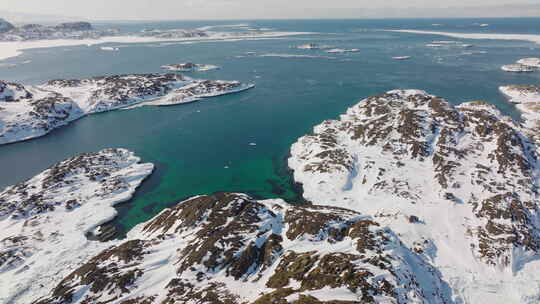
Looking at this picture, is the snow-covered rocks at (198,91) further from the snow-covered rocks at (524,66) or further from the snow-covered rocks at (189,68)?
the snow-covered rocks at (524,66)

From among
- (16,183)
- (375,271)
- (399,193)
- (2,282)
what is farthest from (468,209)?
(16,183)

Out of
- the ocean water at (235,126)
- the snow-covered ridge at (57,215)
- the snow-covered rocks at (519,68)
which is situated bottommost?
the snow-covered ridge at (57,215)

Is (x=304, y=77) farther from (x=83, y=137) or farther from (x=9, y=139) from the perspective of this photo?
(x=9, y=139)

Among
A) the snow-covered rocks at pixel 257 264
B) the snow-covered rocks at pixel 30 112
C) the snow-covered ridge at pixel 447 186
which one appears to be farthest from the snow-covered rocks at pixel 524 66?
the snow-covered rocks at pixel 30 112

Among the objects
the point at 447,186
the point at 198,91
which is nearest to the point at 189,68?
the point at 198,91

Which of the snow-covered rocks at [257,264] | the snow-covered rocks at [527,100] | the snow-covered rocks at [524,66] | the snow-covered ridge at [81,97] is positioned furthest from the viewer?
the snow-covered rocks at [524,66]

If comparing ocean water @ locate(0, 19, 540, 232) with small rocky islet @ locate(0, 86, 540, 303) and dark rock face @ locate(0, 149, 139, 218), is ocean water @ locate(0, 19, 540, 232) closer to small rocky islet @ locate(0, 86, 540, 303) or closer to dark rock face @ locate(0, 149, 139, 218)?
dark rock face @ locate(0, 149, 139, 218)

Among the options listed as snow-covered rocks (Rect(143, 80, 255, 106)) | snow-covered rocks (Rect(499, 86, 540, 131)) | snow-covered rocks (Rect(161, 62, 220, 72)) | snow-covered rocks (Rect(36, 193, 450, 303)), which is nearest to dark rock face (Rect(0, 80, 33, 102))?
snow-covered rocks (Rect(143, 80, 255, 106))

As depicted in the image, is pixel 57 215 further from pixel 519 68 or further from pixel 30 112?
pixel 519 68
